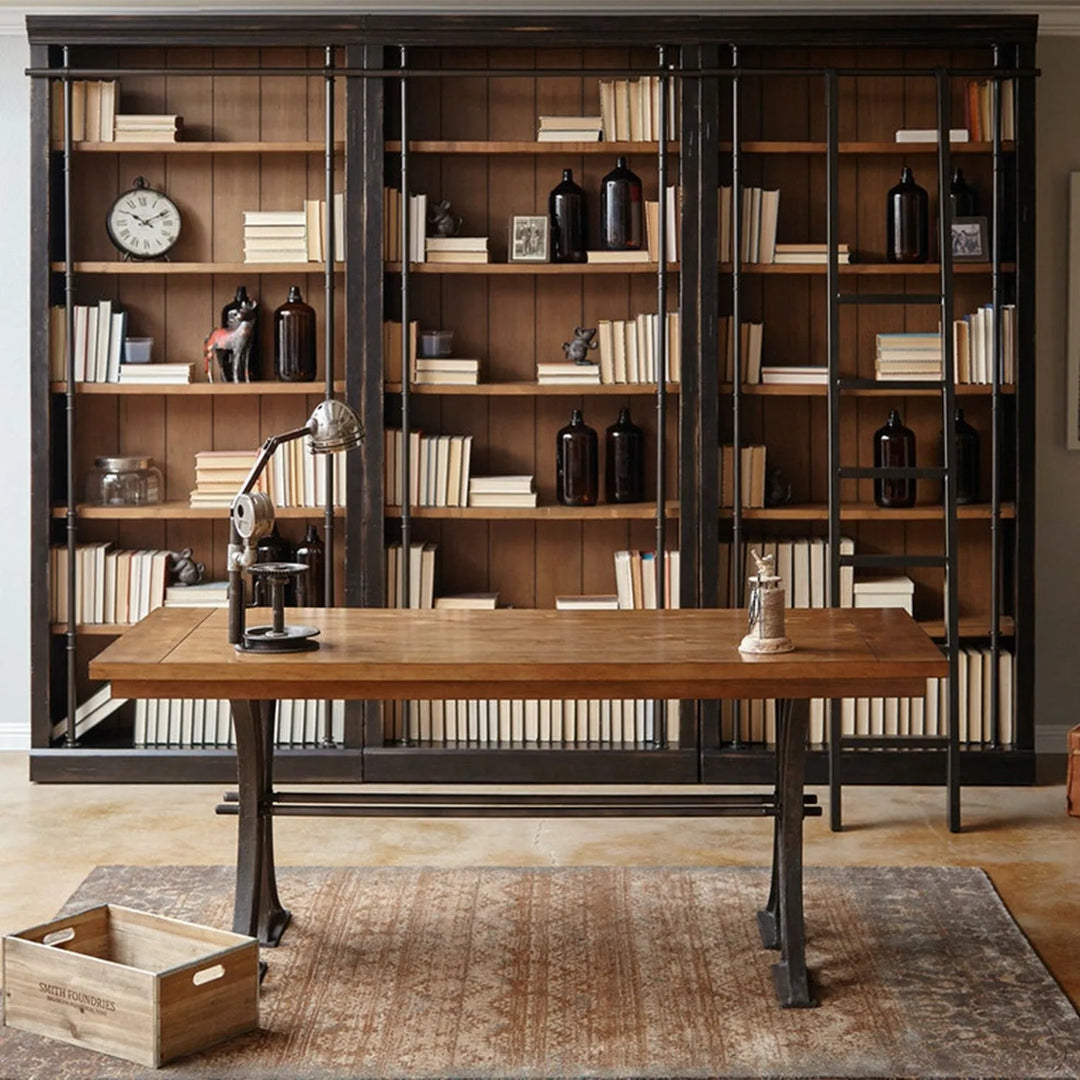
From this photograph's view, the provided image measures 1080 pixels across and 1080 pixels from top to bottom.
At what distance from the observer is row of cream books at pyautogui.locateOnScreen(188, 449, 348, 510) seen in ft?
18.1

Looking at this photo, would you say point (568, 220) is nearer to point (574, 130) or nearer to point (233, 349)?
point (574, 130)

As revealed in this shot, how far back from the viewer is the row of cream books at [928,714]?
5.52 metres

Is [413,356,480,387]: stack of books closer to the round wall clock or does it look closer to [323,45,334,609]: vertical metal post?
[323,45,334,609]: vertical metal post

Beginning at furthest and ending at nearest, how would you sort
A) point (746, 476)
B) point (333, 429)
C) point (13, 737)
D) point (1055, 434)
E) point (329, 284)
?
point (13, 737), point (1055, 434), point (746, 476), point (329, 284), point (333, 429)

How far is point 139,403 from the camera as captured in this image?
18.9 feet

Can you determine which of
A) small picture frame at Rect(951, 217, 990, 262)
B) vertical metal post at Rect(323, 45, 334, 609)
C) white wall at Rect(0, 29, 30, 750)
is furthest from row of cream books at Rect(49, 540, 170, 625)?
small picture frame at Rect(951, 217, 990, 262)

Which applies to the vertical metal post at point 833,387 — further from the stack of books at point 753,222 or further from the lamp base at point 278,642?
the lamp base at point 278,642

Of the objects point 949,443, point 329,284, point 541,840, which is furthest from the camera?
point 329,284

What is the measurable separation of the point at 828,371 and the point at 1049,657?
1524 mm

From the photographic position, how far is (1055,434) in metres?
5.80

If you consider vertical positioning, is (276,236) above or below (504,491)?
above

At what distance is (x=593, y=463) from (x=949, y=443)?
3.92 ft

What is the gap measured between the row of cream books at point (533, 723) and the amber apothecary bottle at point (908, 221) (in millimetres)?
1713

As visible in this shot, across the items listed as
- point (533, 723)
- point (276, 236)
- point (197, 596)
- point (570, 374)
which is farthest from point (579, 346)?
point (197, 596)
